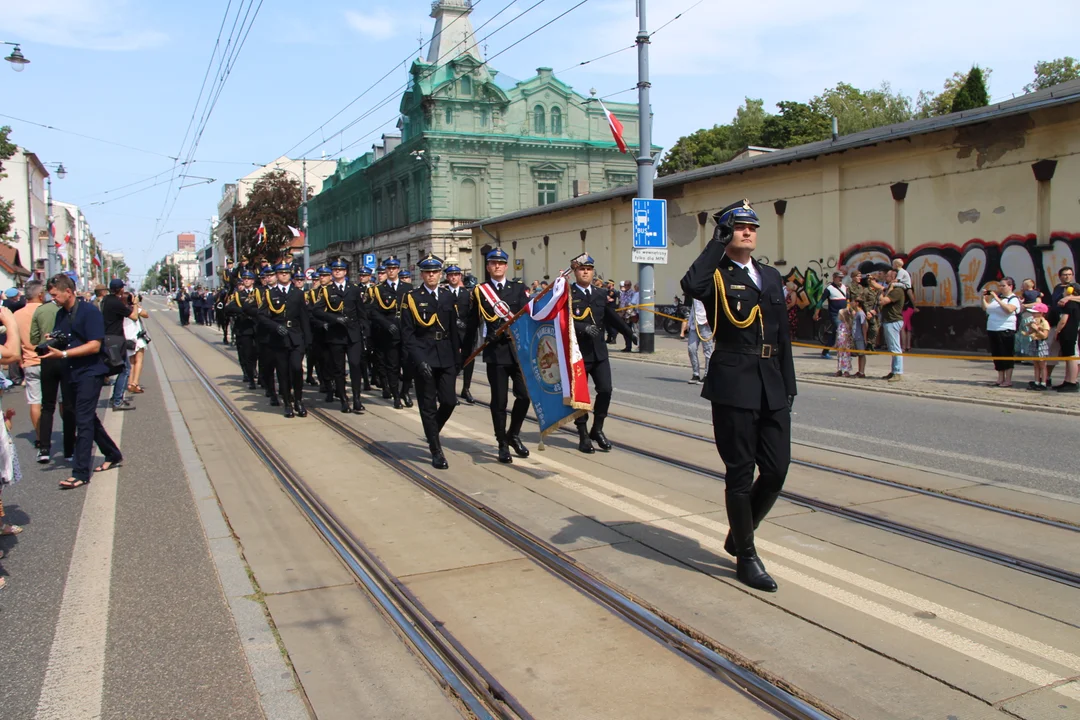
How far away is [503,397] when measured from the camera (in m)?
8.51

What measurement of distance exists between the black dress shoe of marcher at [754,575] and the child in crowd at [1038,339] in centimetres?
998

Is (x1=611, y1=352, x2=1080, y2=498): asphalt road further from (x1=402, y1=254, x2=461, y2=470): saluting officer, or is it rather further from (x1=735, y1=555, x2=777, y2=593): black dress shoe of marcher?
(x1=402, y1=254, x2=461, y2=470): saluting officer

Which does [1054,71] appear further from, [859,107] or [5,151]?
[5,151]

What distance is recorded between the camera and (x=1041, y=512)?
624 cm

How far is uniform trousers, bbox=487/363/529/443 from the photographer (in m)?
8.51

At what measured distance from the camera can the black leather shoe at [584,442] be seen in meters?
8.81

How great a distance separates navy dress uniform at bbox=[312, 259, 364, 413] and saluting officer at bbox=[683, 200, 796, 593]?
8.27m

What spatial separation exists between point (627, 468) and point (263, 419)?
6012 millimetres

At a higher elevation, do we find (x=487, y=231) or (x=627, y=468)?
(x=487, y=231)

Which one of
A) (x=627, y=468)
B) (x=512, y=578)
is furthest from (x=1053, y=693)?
Answer: (x=627, y=468)

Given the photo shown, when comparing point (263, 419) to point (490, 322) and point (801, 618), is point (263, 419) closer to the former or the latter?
point (490, 322)

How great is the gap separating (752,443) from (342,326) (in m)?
8.83

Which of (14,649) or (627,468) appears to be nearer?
(14,649)

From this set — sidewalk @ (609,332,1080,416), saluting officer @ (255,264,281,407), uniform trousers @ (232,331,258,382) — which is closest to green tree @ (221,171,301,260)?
uniform trousers @ (232,331,258,382)
